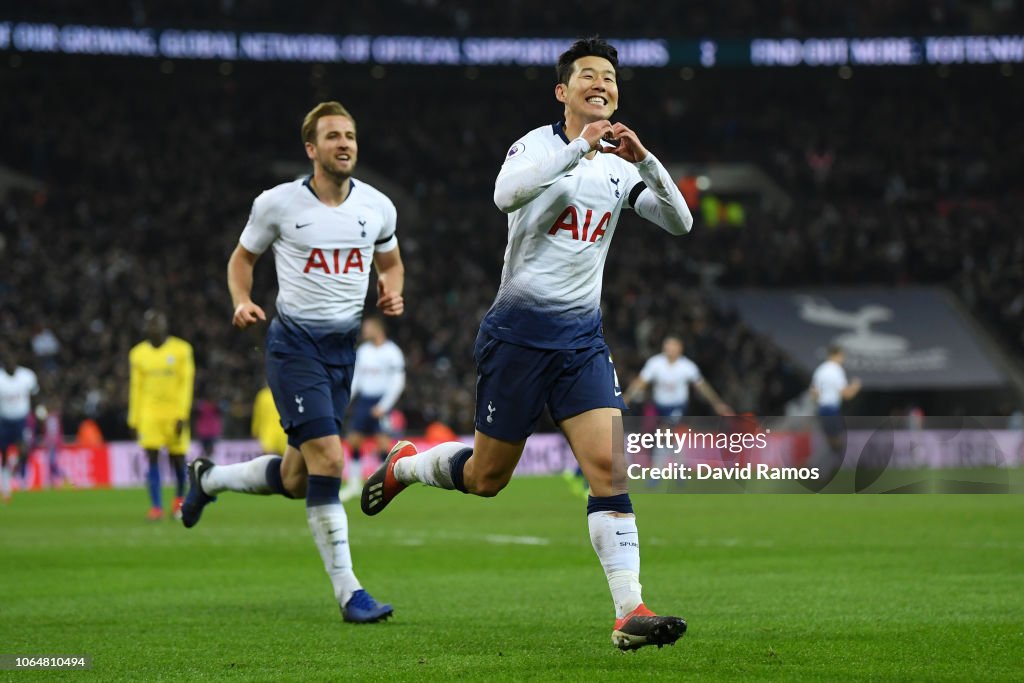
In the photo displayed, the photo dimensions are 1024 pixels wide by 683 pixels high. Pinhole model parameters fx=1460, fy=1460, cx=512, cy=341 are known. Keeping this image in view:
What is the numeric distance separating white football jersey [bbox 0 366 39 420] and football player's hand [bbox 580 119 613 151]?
58.3 ft

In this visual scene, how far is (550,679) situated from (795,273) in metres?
33.9

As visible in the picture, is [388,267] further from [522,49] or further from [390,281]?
[522,49]

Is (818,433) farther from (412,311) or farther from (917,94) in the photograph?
(917,94)

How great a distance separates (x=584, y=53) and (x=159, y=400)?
1142 centimetres

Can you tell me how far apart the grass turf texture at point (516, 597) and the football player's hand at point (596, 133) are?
7.05 feet

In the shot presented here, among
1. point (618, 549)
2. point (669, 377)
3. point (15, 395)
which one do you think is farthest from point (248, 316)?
point (669, 377)

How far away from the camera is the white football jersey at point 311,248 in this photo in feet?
27.9

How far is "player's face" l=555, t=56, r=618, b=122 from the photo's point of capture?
6.42 metres

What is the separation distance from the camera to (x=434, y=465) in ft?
24.0

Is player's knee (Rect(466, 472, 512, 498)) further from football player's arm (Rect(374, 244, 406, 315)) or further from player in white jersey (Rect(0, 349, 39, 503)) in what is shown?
player in white jersey (Rect(0, 349, 39, 503))

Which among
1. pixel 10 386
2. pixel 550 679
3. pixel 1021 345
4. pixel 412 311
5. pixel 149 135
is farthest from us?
pixel 149 135

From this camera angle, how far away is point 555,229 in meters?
6.50

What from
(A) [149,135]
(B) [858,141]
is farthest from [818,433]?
(A) [149,135]

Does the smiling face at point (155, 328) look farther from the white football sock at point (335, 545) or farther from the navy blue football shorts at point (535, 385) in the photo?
the navy blue football shorts at point (535, 385)
